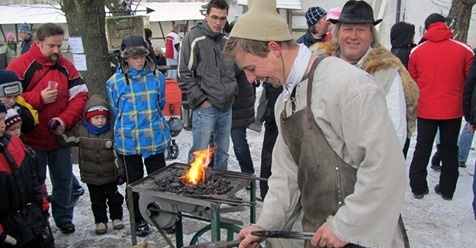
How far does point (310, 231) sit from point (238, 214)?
2.86 m

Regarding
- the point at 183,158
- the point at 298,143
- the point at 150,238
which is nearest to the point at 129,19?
the point at 183,158

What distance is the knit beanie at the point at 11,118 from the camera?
3676 millimetres

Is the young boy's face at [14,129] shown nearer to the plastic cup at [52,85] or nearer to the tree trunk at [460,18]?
the plastic cup at [52,85]

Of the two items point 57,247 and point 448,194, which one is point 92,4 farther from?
point 448,194

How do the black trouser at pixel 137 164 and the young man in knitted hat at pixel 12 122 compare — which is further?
the black trouser at pixel 137 164

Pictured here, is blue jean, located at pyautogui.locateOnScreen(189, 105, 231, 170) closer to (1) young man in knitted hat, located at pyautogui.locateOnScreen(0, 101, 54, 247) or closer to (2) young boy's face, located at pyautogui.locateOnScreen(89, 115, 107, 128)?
(2) young boy's face, located at pyautogui.locateOnScreen(89, 115, 107, 128)

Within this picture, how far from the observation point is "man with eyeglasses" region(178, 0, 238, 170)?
15.9ft

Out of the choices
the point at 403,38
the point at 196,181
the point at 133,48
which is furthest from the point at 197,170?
the point at 403,38

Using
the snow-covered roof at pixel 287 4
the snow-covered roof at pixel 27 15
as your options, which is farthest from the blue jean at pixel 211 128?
the snow-covered roof at pixel 27 15

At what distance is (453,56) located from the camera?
5.05m

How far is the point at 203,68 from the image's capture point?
4.86 metres

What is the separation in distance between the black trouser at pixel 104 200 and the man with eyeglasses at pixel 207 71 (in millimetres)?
1025

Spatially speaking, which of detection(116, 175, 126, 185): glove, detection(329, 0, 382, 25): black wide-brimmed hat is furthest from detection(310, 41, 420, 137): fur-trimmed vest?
detection(116, 175, 126, 185): glove

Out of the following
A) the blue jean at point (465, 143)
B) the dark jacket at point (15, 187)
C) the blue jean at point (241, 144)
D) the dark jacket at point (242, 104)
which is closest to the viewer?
the dark jacket at point (15, 187)
